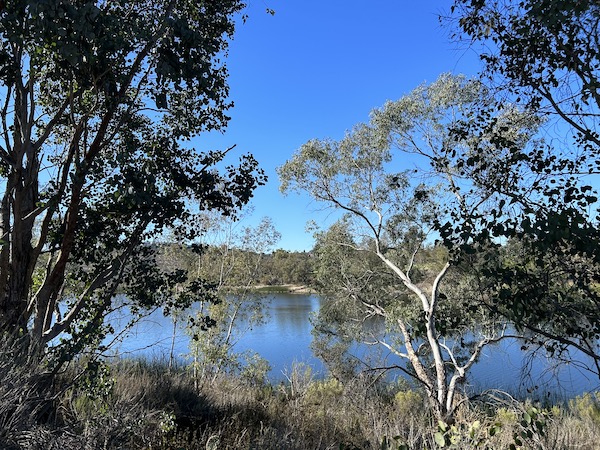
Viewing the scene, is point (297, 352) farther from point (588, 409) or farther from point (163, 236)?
point (163, 236)

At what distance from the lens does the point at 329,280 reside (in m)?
14.4

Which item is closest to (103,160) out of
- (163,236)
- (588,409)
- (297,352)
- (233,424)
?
(163,236)

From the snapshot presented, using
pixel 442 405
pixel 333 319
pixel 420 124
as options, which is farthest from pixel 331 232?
pixel 442 405

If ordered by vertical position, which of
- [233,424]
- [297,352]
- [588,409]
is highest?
[233,424]

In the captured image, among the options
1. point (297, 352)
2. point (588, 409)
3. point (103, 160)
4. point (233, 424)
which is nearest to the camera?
point (103, 160)

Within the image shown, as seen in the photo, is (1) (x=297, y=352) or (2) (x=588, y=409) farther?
(1) (x=297, y=352)

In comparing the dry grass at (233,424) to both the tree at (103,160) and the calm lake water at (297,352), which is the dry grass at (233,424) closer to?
the tree at (103,160)

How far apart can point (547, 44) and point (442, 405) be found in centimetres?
957

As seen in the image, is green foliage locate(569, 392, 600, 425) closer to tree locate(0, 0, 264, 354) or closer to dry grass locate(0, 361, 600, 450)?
dry grass locate(0, 361, 600, 450)

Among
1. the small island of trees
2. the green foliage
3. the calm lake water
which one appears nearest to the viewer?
the small island of trees

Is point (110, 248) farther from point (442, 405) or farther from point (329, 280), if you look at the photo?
point (329, 280)

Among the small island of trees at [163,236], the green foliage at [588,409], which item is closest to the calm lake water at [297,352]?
the green foliage at [588,409]

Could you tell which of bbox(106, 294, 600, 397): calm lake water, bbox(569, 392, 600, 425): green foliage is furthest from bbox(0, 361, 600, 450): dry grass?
bbox(106, 294, 600, 397): calm lake water

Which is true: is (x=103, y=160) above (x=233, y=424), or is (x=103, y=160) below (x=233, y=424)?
above
